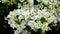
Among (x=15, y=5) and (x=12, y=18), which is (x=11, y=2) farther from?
(x=12, y=18)

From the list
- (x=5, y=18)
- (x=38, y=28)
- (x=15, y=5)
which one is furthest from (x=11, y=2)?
(x=38, y=28)

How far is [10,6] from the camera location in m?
1.74

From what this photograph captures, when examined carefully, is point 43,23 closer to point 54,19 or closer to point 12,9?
point 54,19

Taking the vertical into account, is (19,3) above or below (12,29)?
above

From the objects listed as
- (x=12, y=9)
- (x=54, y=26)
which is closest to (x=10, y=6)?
(x=12, y=9)

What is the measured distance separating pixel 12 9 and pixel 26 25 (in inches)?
11.0

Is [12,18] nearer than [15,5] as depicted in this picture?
Yes

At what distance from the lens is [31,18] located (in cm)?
156

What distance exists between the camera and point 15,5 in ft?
5.69

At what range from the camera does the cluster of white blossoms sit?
1.56 metres

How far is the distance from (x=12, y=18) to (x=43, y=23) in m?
0.31

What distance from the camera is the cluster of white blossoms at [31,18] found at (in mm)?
1559

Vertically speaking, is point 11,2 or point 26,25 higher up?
point 11,2

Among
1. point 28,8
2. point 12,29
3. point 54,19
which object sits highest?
point 28,8
